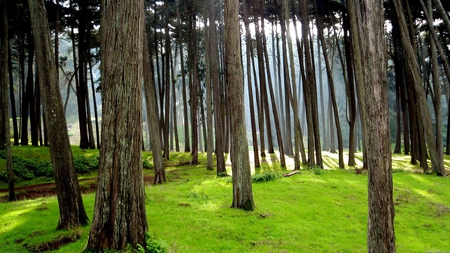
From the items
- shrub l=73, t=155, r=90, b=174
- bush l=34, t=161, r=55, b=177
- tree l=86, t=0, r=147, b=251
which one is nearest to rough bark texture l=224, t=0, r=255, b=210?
tree l=86, t=0, r=147, b=251

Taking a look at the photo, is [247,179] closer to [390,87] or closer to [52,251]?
[52,251]

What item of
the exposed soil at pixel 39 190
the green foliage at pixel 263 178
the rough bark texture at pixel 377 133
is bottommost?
the exposed soil at pixel 39 190

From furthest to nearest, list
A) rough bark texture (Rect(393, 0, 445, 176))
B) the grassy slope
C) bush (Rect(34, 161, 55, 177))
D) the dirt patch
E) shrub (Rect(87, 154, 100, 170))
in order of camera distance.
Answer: shrub (Rect(87, 154, 100, 170)) → bush (Rect(34, 161, 55, 177)) → rough bark texture (Rect(393, 0, 445, 176)) → the grassy slope → the dirt patch

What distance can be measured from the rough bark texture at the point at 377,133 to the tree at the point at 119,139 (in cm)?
394

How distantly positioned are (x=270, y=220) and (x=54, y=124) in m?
5.24

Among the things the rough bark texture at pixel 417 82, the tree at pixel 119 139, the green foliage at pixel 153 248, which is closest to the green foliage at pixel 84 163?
the tree at pixel 119 139

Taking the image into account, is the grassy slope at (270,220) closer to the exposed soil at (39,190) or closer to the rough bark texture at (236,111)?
the rough bark texture at (236,111)

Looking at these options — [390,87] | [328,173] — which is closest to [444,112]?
[390,87]

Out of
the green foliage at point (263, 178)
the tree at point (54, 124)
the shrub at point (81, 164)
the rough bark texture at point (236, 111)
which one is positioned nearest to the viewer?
the tree at point (54, 124)

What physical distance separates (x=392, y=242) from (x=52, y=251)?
5.84 metres

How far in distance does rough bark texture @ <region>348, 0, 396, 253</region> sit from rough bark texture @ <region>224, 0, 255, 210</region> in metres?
3.43

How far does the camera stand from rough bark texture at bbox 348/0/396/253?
502 cm

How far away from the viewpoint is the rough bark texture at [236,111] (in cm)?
802

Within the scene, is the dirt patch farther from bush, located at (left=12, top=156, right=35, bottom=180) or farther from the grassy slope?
bush, located at (left=12, top=156, right=35, bottom=180)
